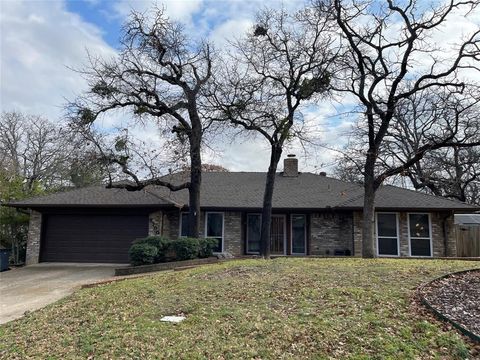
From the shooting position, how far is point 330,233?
17.6m

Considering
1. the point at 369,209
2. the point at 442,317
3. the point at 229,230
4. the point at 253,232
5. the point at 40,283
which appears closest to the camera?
the point at 442,317

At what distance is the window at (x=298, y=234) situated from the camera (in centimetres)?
1814

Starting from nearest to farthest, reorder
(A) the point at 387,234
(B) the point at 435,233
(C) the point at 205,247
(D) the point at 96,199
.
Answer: (C) the point at 205,247, (B) the point at 435,233, (A) the point at 387,234, (D) the point at 96,199

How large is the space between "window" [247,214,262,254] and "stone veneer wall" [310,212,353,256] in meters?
2.45

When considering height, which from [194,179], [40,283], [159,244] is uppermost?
[194,179]

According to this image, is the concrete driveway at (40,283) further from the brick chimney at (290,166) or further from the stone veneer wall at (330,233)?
the brick chimney at (290,166)

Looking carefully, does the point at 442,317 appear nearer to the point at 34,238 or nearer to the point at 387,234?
the point at 387,234

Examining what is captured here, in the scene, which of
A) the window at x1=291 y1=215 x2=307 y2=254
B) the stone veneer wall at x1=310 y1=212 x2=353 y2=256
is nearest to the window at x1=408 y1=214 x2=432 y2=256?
the stone veneer wall at x1=310 y1=212 x2=353 y2=256

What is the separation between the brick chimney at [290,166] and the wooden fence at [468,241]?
28.1ft

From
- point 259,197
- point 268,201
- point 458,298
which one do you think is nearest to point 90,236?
point 259,197

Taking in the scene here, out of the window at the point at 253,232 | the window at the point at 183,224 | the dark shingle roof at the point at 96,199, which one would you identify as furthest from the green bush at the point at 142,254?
the window at the point at 253,232

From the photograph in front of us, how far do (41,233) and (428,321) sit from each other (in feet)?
53.9

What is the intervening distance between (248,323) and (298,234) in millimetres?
12570

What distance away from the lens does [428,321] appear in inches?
225
